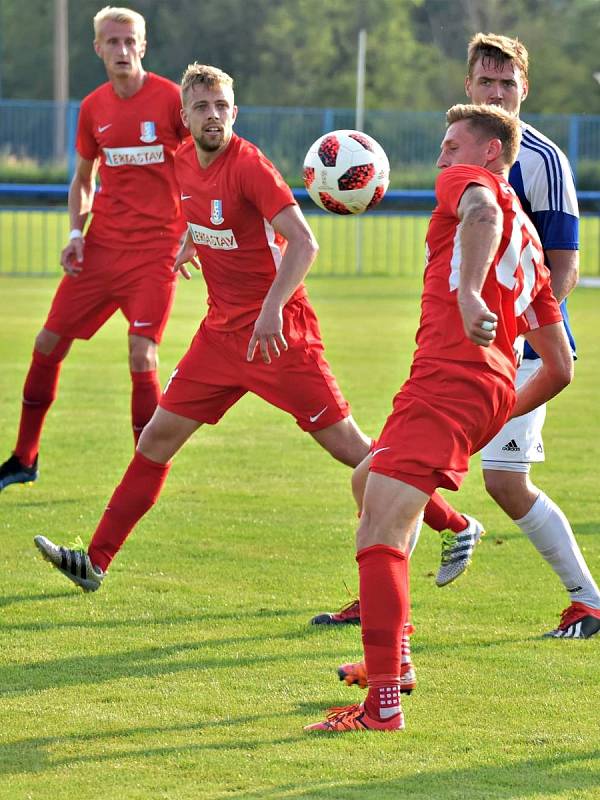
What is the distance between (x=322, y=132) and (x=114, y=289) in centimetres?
A: 2486

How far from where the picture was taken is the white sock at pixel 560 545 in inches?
231

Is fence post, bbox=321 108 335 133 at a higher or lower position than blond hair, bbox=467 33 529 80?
lower

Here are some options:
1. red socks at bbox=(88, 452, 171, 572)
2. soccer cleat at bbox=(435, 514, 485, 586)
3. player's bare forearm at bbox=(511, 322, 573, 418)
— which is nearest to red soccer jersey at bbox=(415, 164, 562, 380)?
player's bare forearm at bbox=(511, 322, 573, 418)

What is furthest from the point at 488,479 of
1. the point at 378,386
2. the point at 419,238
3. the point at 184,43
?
the point at 184,43

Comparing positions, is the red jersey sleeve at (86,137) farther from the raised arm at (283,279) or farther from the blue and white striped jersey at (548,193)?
the blue and white striped jersey at (548,193)

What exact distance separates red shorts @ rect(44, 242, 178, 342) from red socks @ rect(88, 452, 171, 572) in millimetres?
2210

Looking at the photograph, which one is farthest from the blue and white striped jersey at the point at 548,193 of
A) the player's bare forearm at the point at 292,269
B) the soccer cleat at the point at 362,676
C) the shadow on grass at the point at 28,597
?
the shadow on grass at the point at 28,597

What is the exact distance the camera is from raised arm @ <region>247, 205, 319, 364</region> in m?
5.60

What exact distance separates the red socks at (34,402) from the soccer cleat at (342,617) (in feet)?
10.5

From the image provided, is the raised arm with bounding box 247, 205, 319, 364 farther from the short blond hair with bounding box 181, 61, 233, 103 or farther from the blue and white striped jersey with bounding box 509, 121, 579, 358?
the blue and white striped jersey with bounding box 509, 121, 579, 358

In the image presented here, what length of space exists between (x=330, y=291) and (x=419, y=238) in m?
7.19

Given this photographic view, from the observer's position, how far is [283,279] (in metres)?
5.71

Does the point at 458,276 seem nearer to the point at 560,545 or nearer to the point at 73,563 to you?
the point at 560,545

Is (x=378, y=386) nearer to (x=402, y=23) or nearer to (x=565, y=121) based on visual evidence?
(x=565, y=121)
